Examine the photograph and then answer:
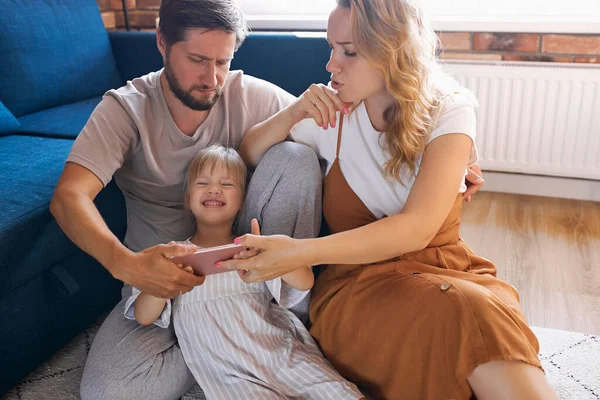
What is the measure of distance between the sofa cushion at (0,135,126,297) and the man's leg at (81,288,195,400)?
25 centimetres

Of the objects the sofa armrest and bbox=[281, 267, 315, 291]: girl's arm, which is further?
the sofa armrest

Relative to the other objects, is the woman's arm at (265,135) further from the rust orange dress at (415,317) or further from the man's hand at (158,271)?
the man's hand at (158,271)

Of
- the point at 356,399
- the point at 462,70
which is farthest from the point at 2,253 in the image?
the point at 462,70

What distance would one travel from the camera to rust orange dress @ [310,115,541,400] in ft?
3.96

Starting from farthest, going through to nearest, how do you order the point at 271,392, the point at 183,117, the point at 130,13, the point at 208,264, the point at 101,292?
1. the point at 130,13
2. the point at 101,292
3. the point at 183,117
4. the point at 271,392
5. the point at 208,264

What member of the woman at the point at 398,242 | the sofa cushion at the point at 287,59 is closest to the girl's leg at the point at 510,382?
the woman at the point at 398,242

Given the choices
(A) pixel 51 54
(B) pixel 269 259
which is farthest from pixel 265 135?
(A) pixel 51 54

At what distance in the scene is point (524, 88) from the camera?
2.57 metres

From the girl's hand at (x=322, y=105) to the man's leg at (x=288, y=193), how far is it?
0.35 feet

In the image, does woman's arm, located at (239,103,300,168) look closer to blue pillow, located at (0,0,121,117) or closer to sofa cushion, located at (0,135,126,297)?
sofa cushion, located at (0,135,126,297)

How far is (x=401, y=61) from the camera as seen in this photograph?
52.7 inches

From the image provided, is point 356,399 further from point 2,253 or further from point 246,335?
point 2,253

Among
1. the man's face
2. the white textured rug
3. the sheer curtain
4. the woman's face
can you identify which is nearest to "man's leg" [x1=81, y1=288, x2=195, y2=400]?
the white textured rug

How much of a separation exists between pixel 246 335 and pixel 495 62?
1777 millimetres
